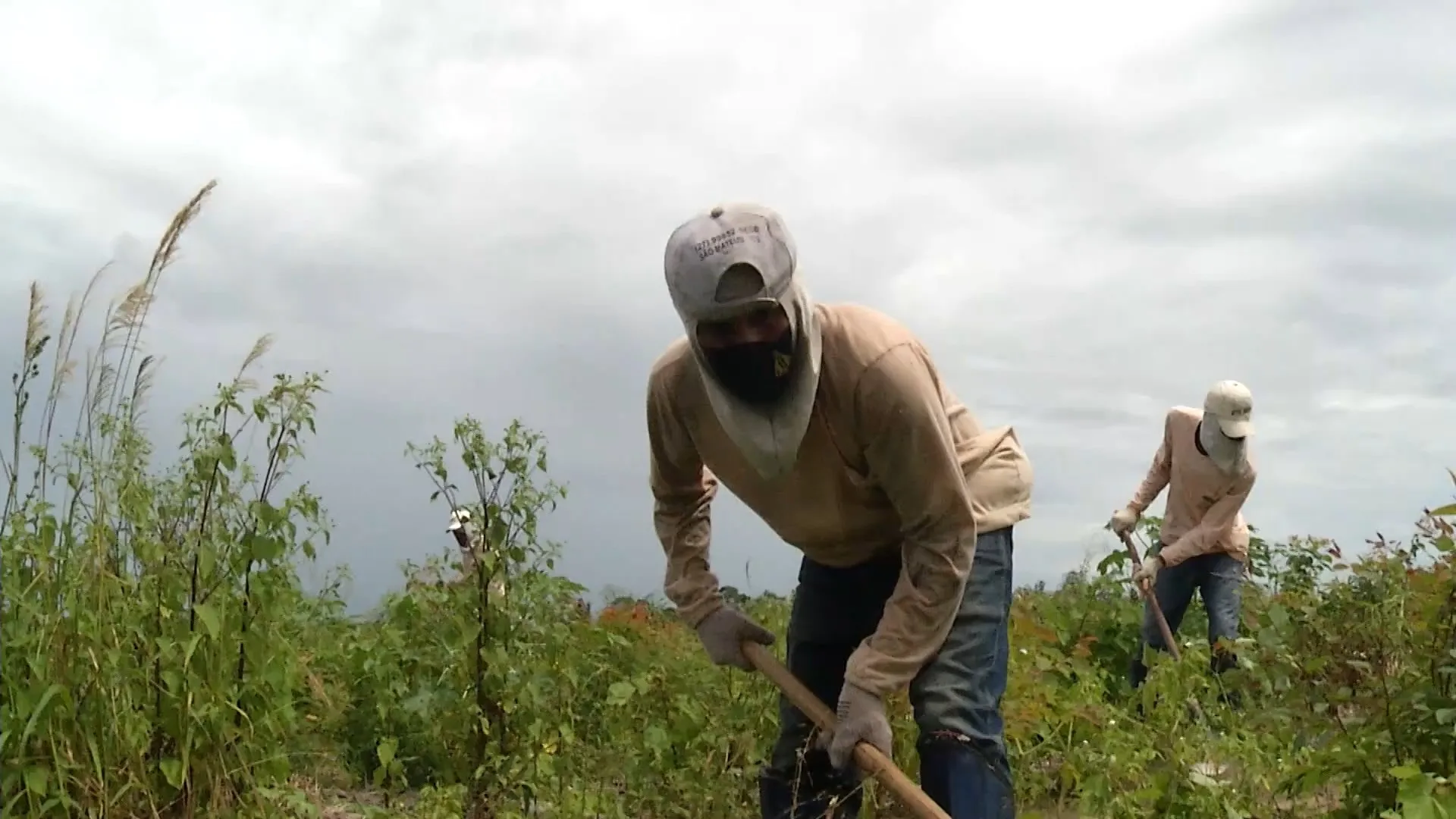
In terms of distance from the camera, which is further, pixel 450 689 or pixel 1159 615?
pixel 1159 615

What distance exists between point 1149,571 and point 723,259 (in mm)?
4554

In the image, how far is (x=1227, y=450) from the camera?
19.7ft

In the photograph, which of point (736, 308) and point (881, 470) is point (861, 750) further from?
point (736, 308)

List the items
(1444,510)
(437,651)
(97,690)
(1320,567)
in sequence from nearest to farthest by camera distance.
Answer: (1444,510), (97,690), (437,651), (1320,567)

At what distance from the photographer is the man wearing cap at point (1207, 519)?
5.95 meters

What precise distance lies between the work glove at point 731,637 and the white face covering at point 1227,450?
144 inches

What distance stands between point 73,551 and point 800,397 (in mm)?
1990

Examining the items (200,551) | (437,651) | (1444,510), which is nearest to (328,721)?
(437,651)

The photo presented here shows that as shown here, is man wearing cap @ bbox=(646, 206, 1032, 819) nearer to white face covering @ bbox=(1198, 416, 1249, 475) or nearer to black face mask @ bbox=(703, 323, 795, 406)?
black face mask @ bbox=(703, 323, 795, 406)

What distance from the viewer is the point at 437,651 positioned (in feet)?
12.5

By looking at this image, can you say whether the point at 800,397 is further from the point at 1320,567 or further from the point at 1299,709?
the point at 1320,567

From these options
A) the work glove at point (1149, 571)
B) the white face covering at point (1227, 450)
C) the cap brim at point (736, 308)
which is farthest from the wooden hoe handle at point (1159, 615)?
the cap brim at point (736, 308)

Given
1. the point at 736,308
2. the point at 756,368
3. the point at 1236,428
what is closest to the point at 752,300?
the point at 736,308

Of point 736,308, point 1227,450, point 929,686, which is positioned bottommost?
point 929,686
